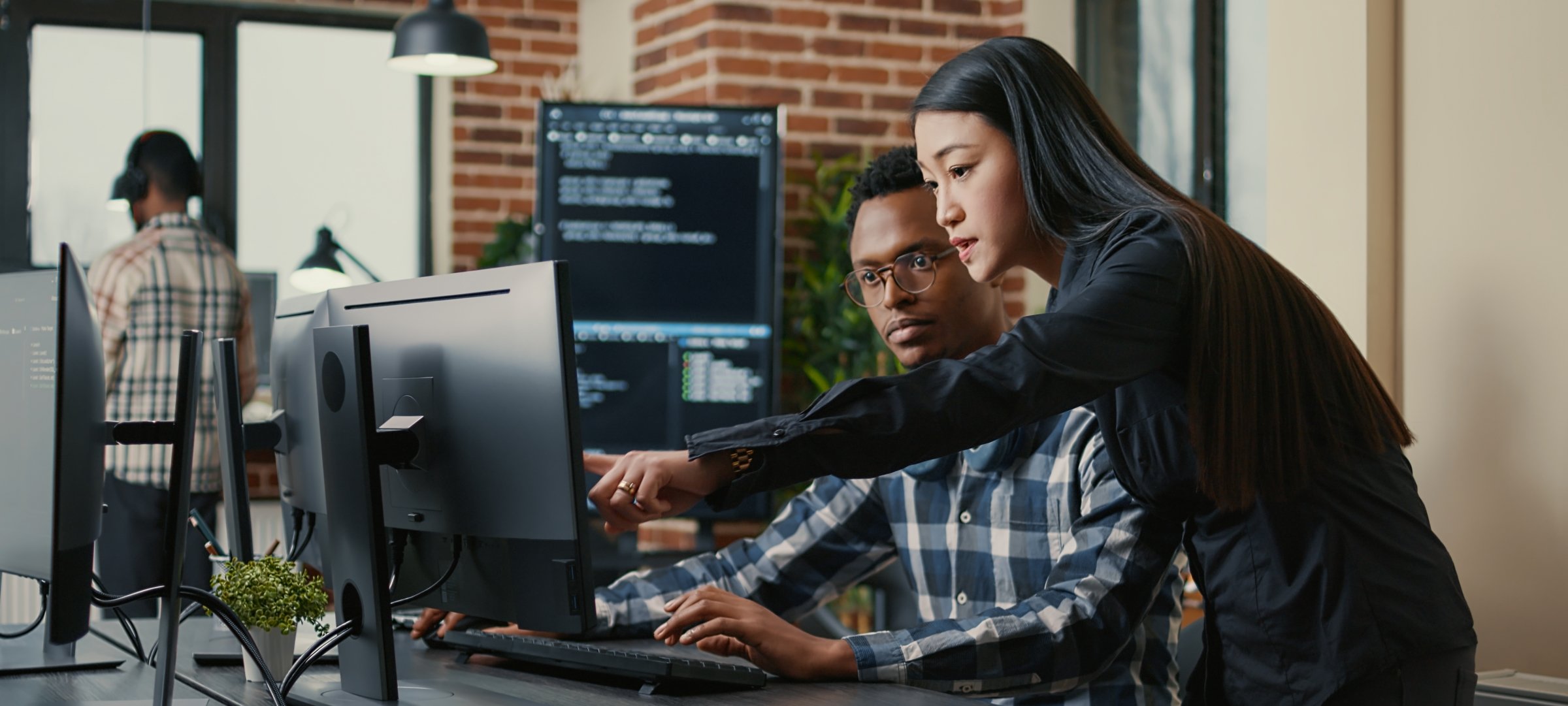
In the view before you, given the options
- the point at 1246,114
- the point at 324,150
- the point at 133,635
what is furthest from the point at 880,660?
the point at 324,150

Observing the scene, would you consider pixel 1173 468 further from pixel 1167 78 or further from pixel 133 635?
pixel 1167 78

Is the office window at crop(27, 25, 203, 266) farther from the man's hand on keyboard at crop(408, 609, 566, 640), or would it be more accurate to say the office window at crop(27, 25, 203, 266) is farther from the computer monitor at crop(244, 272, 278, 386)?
the man's hand on keyboard at crop(408, 609, 566, 640)

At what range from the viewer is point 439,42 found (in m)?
3.91

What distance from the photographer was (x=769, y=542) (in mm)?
1998

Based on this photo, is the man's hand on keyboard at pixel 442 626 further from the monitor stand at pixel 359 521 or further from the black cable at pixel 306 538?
the monitor stand at pixel 359 521

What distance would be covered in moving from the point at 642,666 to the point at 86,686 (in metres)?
0.63

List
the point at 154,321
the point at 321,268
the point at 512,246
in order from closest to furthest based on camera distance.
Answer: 1. the point at 154,321
2. the point at 321,268
3. the point at 512,246

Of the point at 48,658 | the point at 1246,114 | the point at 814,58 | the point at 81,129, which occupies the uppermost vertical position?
the point at 814,58

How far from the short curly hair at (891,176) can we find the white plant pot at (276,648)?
970 mm

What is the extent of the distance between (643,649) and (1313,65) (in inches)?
53.7

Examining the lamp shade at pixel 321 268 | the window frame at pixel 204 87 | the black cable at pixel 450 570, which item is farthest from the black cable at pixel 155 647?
the window frame at pixel 204 87

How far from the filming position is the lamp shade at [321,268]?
4.34 m

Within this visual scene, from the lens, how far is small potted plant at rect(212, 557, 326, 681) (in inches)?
57.1

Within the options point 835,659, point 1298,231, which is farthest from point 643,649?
point 1298,231
